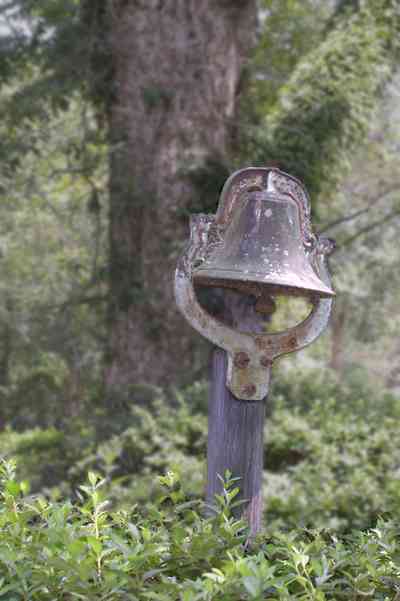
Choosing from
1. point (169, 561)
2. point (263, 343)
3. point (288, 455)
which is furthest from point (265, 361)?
point (288, 455)

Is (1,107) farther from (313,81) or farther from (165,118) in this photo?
(313,81)

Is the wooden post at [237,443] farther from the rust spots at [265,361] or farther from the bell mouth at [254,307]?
the bell mouth at [254,307]

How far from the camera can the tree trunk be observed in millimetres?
7914

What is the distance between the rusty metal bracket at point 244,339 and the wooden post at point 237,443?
0.04 metres

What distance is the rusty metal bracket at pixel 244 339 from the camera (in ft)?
8.71

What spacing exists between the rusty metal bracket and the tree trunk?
5.15m

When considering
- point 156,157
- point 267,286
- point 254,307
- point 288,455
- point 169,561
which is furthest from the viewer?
point 156,157

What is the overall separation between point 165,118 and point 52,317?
283 centimetres

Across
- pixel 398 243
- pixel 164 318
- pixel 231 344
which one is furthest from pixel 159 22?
pixel 398 243

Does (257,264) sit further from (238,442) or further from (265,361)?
(238,442)

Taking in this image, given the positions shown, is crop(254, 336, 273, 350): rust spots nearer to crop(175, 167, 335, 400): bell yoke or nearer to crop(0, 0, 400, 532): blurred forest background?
crop(175, 167, 335, 400): bell yoke

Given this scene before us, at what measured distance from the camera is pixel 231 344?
105 inches

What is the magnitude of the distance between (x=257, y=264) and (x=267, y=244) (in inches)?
4.0

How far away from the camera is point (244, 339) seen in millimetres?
2674
